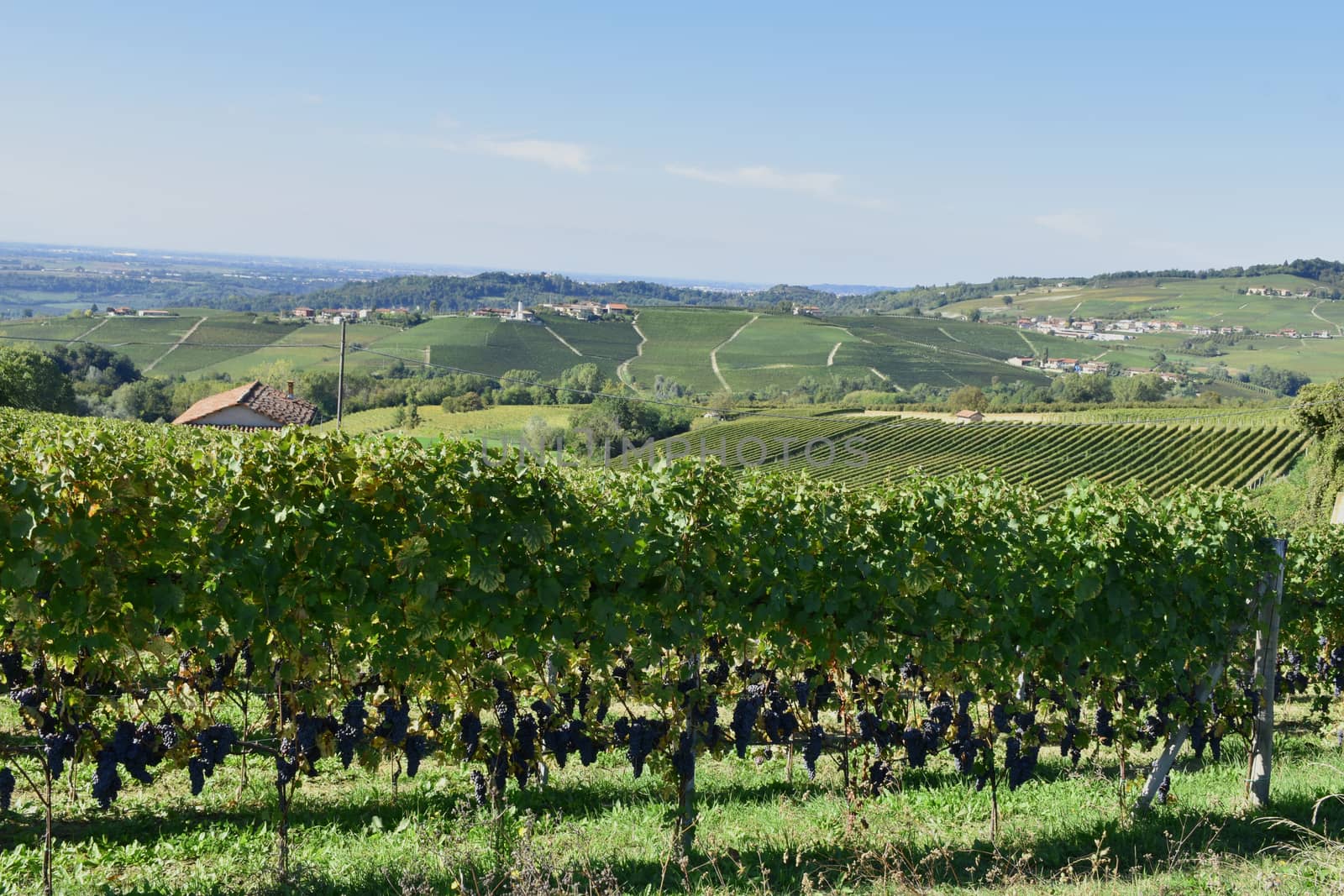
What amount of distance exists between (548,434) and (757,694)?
187 ft

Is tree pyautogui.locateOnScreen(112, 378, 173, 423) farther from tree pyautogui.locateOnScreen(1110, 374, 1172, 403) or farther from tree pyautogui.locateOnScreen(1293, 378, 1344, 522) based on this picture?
tree pyautogui.locateOnScreen(1110, 374, 1172, 403)

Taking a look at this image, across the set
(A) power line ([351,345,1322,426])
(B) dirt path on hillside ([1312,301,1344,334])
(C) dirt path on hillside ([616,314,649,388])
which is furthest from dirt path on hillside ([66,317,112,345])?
(B) dirt path on hillside ([1312,301,1344,334])

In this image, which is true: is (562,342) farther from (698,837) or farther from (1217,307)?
(1217,307)

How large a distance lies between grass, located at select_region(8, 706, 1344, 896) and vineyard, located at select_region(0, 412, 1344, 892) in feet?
0.34

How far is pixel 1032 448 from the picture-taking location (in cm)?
6053

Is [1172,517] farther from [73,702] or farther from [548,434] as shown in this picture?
[548,434]

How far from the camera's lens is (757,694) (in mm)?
5406

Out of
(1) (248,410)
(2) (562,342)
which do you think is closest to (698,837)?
(1) (248,410)

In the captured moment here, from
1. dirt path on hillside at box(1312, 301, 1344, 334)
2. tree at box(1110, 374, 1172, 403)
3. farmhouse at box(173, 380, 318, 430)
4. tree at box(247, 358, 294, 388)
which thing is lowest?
farmhouse at box(173, 380, 318, 430)

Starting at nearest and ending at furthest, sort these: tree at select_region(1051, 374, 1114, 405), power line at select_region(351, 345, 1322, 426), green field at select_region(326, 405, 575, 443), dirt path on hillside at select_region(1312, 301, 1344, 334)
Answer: power line at select_region(351, 345, 1322, 426), green field at select_region(326, 405, 575, 443), tree at select_region(1051, 374, 1114, 405), dirt path on hillside at select_region(1312, 301, 1344, 334)

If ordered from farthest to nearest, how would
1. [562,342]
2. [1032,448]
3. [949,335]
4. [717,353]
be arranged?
[949,335] < [717,353] < [562,342] < [1032,448]

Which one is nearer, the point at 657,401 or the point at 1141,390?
the point at 657,401

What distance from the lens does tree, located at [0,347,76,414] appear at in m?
47.7

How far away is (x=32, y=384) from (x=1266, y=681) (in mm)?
56290
